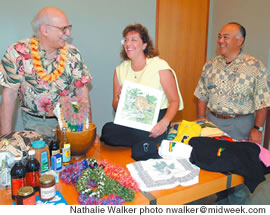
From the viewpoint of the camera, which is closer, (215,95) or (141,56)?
Result: (141,56)

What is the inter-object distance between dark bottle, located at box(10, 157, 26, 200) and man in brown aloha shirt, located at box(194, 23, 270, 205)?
6.26 feet

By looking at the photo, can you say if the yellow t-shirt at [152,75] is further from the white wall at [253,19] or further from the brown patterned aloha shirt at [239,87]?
the white wall at [253,19]

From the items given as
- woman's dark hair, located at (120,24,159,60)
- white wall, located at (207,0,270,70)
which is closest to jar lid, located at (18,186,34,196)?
woman's dark hair, located at (120,24,159,60)

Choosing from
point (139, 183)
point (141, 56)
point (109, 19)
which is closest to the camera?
point (139, 183)

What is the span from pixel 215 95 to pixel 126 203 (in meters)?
1.89

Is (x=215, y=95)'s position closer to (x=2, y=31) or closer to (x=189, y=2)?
(x=189, y=2)

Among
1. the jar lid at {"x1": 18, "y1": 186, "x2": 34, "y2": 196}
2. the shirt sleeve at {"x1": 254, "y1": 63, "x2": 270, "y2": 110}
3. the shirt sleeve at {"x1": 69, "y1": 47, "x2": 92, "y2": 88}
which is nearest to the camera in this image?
the jar lid at {"x1": 18, "y1": 186, "x2": 34, "y2": 196}

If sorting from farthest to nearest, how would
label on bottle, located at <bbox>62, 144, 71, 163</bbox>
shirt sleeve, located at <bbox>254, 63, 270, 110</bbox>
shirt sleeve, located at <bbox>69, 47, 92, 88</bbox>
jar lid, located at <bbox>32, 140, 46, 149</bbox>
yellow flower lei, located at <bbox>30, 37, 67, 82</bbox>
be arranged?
1. shirt sleeve, located at <bbox>254, 63, 270, 110</bbox>
2. shirt sleeve, located at <bbox>69, 47, 92, 88</bbox>
3. yellow flower lei, located at <bbox>30, 37, 67, 82</bbox>
4. label on bottle, located at <bbox>62, 144, 71, 163</bbox>
5. jar lid, located at <bbox>32, 140, 46, 149</bbox>

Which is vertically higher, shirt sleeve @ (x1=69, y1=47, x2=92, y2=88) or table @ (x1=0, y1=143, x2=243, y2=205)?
shirt sleeve @ (x1=69, y1=47, x2=92, y2=88)

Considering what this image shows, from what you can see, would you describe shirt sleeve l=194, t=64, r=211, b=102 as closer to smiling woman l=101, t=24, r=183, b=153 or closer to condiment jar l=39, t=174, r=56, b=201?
smiling woman l=101, t=24, r=183, b=153

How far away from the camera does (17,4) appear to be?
9.83 feet

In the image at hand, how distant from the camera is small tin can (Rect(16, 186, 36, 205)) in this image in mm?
1158

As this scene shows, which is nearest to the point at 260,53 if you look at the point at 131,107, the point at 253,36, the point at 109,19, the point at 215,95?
the point at 253,36

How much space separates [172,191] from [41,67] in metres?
1.36
